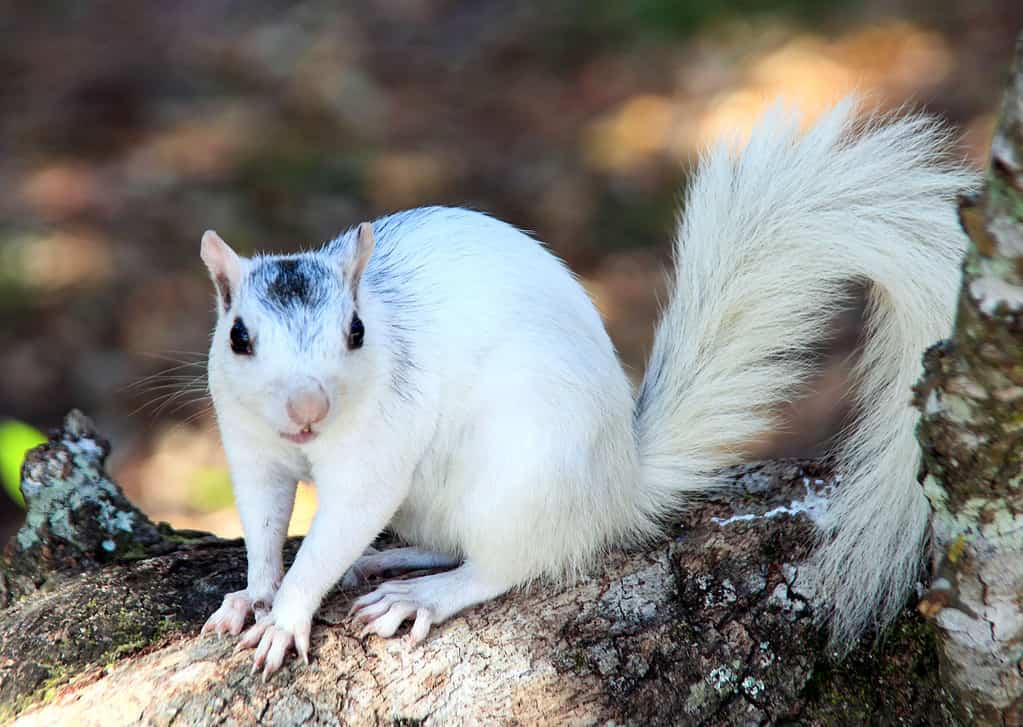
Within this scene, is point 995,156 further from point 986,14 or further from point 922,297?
point 986,14

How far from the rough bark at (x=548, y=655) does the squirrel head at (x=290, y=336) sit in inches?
12.9

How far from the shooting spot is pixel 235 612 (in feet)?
5.66

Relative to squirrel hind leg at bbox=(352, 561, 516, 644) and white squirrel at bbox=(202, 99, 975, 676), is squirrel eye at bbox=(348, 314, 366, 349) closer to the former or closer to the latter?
white squirrel at bbox=(202, 99, 975, 676)

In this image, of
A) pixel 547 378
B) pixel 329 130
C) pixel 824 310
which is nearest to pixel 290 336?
pixel 547 378

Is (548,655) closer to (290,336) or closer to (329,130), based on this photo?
(290,336)

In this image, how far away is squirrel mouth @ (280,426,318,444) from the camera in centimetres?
158

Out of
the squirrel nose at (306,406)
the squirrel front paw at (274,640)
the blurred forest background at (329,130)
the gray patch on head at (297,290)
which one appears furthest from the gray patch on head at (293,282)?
the blurred forest background at (329,130)

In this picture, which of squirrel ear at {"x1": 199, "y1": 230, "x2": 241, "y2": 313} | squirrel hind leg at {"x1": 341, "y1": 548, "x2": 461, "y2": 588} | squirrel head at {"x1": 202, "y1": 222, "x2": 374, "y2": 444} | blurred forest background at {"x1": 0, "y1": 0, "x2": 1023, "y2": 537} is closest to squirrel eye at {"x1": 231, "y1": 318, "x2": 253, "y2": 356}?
squirrel head at {"x1": 202, "y1": 222, "x2": 374, "y2": 444}

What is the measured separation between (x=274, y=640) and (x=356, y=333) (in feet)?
1.43

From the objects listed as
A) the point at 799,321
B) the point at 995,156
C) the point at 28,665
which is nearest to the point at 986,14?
the point at 799,321

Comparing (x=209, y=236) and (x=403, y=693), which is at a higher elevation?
(x=209, y=236)

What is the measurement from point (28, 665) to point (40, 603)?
17cm

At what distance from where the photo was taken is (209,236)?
1729 millimetres

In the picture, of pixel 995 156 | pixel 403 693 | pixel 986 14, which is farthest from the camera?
pixel 986 14
